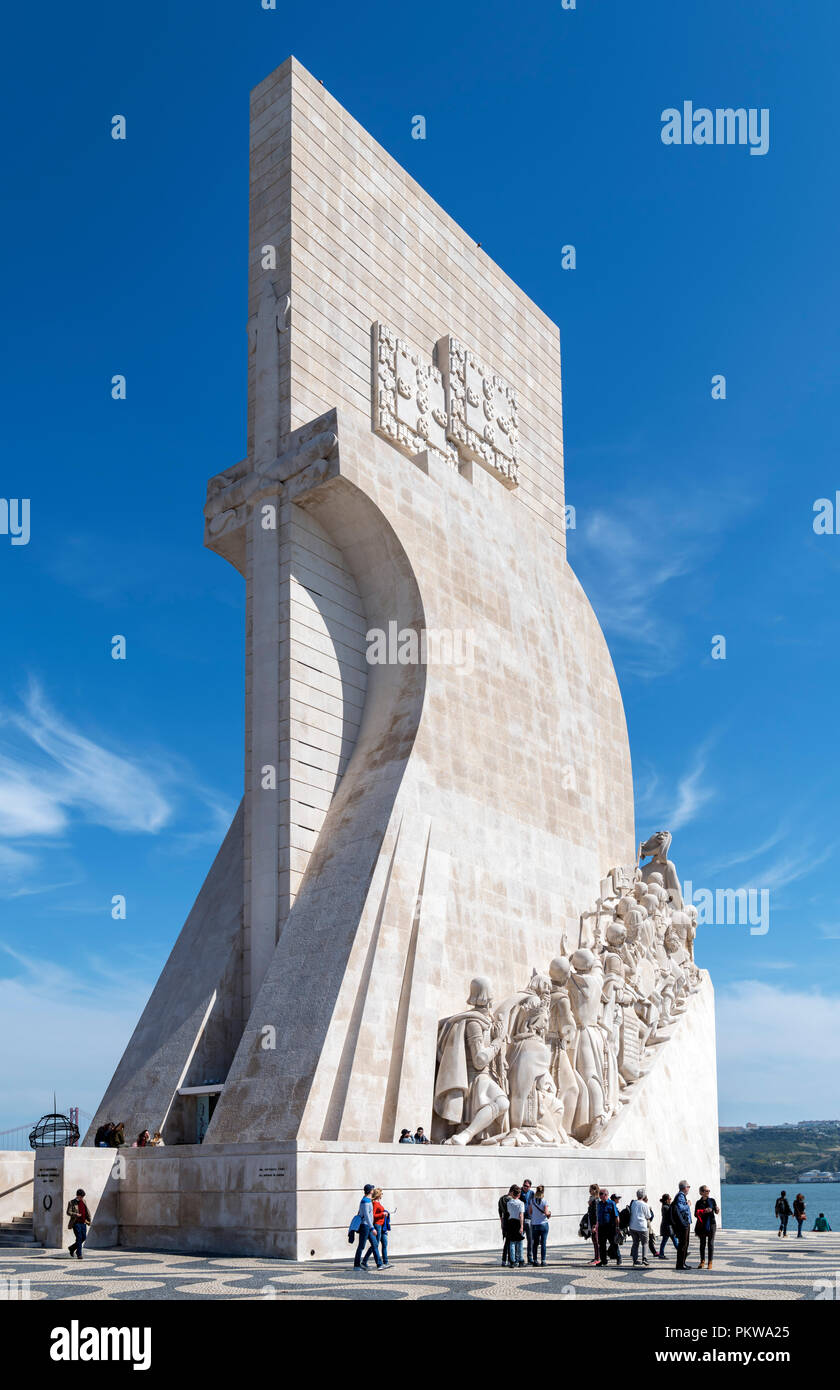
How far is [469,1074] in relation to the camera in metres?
13.7

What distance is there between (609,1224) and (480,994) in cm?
377

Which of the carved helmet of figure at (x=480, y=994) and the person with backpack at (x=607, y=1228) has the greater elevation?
the carved helmet of figure at (x=480, y=994)

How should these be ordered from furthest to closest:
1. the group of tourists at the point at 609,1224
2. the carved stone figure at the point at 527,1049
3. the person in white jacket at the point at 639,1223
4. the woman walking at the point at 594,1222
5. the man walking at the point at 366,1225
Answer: the carved stone figure at the point at 527,1049, the woman walking at the point at 594,1222, the person in white jacket at the point at 639,1223, the group of tourists at the point at 609,1224, the man walking at the point at 366,1225

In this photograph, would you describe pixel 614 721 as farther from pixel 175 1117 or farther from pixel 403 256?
pixel 175 1117

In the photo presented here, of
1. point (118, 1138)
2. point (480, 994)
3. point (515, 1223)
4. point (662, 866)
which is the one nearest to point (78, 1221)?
point (118, 1138)

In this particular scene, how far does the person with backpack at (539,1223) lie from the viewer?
10258 mm

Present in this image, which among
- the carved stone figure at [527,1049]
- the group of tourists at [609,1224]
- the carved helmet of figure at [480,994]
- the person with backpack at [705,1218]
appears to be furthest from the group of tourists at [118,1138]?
the person with backpack at [705,1218]

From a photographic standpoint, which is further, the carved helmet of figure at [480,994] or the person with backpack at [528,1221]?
the carved helmet of figure at [480,994]

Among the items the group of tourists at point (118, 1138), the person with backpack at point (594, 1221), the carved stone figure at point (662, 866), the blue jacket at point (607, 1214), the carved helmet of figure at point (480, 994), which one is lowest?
the person with backpack at point (594, 1221)

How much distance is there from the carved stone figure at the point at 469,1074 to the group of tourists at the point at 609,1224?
8.34 feet

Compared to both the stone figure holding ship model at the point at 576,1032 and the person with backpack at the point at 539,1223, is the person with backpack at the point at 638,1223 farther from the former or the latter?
the stone figure holding ship model at the point at 576,1032

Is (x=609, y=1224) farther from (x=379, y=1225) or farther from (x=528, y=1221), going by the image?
(x=379, y=1225)

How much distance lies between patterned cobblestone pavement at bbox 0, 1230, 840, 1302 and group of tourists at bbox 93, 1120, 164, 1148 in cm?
146
